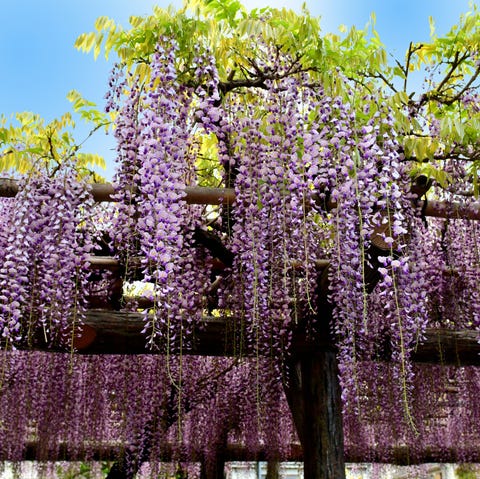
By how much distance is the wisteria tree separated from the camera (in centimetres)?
345

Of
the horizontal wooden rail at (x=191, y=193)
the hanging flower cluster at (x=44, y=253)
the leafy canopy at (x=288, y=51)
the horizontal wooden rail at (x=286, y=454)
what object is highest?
the leafy canopy at (x=288, y=51)

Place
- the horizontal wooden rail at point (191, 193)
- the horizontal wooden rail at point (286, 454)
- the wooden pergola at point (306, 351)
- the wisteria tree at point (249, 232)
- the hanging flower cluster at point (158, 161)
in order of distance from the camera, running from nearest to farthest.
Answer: the hanging flower cluster at point (158, 161)
the wisteria tree at point (249, 232)
the horizontal wooden rail at point (191, 193)
the wooden pergola at point (306, 351)
the horizontal wooden rail at point (286, 454)

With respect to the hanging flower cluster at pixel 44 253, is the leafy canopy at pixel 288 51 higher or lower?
higher

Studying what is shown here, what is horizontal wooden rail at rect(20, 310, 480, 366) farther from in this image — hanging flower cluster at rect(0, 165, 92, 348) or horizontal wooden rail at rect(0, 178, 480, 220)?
horizontal wooden rail at rect(0, 178, 480, 220)

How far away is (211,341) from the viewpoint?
456cm

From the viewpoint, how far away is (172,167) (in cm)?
330

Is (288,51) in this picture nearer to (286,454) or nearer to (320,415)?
(320,415)

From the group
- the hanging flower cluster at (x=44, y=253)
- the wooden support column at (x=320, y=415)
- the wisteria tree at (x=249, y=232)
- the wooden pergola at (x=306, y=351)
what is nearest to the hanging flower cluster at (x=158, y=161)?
the wisteria tree at (x=249, y=232)

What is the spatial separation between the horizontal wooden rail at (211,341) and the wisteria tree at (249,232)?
2 centimetres

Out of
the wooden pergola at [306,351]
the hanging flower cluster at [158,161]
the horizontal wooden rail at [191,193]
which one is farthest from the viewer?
the wooden pergola at [306,351]

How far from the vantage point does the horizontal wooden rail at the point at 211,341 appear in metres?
4.28

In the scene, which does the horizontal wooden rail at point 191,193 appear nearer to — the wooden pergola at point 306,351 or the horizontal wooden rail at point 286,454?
the wooden pergola at point 306,351

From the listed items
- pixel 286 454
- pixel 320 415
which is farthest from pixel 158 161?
pixel 286 454

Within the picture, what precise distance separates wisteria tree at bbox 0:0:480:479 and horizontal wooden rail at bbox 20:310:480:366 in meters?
0.02
